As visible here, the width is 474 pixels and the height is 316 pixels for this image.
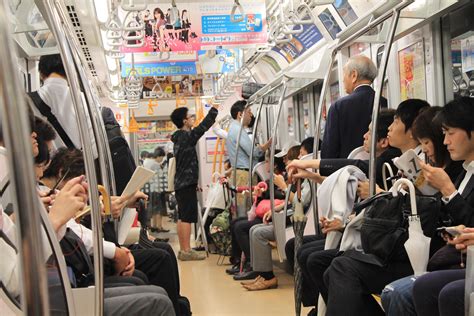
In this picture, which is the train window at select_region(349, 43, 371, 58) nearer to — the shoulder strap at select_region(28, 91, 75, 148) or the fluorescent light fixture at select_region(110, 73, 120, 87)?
the shoulder strap at select_region(28, 91, 75, 148)

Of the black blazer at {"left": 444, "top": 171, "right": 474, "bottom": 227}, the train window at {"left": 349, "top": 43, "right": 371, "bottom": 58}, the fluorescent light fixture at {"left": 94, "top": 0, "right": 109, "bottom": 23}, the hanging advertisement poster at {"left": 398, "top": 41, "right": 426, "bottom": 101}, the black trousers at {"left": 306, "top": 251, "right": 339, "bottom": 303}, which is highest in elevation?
the fluorescent light fixture at {"left": 94, "top": 0, "right": 109, "bottom": 23}

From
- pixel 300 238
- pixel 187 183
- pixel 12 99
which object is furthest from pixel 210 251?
pixel 12 99

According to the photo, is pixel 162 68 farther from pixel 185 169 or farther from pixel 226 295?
pixel 226 295

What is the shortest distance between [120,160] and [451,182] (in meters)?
2.77

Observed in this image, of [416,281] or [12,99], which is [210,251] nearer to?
[416,281]

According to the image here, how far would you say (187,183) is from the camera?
848 centimetres

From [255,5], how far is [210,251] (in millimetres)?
3768

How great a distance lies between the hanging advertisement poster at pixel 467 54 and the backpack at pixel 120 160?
2529 mm

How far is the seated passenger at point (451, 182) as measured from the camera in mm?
2980

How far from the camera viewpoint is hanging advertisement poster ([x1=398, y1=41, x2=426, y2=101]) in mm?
4977

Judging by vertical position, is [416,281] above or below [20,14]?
below

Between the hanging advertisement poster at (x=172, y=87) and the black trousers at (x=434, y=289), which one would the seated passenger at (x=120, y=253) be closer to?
the black trousers at (x=434, y=289)

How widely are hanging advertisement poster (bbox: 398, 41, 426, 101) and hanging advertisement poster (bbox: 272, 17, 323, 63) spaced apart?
8.03 ft

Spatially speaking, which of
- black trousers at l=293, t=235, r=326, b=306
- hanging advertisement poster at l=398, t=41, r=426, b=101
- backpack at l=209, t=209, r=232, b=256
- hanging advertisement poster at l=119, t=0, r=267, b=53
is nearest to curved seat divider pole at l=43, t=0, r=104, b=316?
black trousers at l=293, t=235, r=326, b=306
